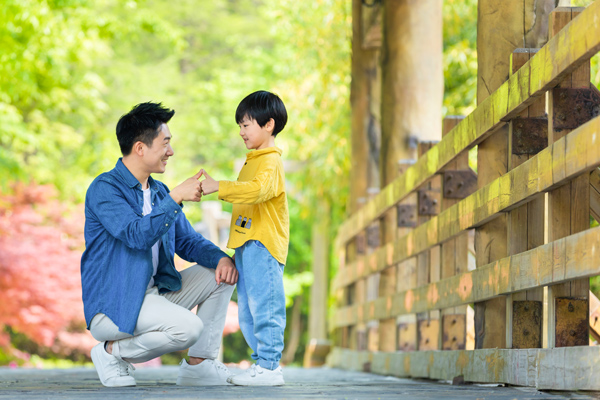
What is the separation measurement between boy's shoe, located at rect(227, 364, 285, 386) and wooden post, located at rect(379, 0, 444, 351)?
2359 mm

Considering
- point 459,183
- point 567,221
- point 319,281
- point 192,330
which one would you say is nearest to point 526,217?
point 567,221

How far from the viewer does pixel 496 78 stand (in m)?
3.25

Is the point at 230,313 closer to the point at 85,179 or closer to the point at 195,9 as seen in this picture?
the point at 85,179

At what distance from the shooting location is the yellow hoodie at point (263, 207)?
317cm

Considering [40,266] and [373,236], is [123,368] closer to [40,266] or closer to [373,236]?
[373,236]

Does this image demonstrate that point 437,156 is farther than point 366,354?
No

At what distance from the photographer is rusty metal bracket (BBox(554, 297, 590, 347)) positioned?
2.48 m

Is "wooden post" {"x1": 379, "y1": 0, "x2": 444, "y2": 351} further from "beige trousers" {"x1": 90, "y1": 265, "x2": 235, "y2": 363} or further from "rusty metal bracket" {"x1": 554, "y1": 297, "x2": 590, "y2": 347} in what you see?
"rusty metal bracket" {"x1": 554, "y1": 297, "x2": 590, "y2": 347}

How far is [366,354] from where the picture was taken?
5.80m

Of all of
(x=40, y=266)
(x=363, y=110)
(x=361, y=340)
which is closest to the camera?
(x=361, y=340)

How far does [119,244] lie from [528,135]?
1591 mm

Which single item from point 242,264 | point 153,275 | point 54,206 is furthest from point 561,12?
point 54,206

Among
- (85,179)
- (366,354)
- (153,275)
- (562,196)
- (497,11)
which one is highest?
(85,179)

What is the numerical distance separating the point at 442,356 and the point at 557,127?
1.44 metres
